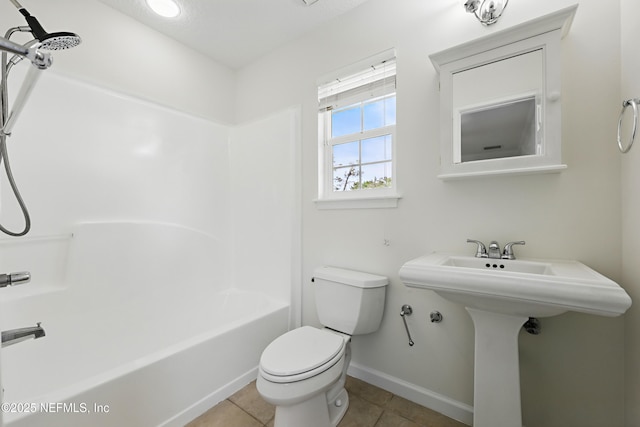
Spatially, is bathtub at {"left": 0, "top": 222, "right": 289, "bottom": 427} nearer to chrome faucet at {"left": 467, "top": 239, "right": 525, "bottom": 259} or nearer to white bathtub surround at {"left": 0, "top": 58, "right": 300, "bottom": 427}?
white bathtub surround at {"left": 0, "top": 58, "right": 300, "bottom": 427}

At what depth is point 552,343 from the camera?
1.23 metres

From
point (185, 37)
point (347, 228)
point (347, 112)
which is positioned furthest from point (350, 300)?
point (185, 37)

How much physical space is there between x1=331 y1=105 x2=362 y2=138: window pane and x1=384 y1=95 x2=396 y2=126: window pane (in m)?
0.20

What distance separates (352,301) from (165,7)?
7.50 ft

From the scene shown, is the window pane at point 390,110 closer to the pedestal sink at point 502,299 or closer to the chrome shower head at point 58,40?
the pedestal sink at point 502,299

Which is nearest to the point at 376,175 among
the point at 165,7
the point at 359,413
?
the point at 359,413

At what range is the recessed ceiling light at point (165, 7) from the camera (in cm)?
177

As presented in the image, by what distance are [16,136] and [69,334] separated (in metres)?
1.16

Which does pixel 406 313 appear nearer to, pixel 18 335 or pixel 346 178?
pixel 346 178

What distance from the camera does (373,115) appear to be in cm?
184

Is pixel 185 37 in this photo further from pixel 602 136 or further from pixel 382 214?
pixel 602 136

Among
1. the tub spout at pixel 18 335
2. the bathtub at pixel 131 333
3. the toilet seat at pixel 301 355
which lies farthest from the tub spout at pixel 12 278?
the toilet seat at pixel 301 355

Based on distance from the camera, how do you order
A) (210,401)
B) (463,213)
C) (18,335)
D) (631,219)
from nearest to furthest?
(18,335), (631,219), (463,213), (210,401)

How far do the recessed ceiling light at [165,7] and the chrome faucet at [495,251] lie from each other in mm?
2345
